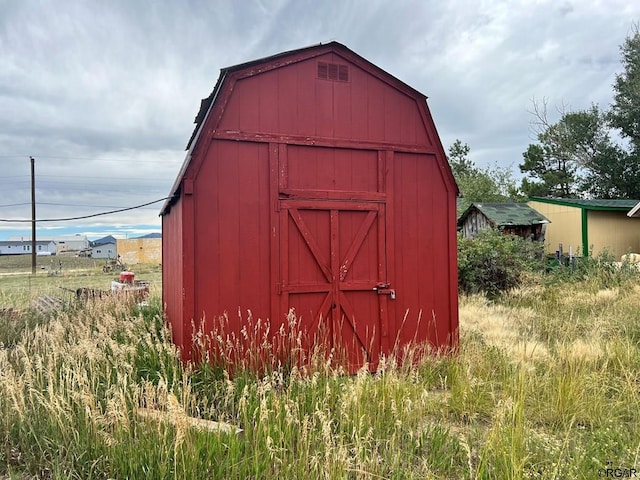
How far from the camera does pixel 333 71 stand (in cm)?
563

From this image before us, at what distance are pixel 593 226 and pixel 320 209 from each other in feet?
51.4

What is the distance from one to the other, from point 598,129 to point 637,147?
3.34m

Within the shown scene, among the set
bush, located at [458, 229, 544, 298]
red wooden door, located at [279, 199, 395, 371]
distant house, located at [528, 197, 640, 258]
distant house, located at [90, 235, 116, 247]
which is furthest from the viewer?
distant house, located at [90, 235, 116, 247]

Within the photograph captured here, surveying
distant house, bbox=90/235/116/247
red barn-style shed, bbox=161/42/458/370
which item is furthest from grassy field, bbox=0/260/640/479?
distant house, bbox=90/235/116/247

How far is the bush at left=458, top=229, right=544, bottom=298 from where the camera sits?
41.0 ft

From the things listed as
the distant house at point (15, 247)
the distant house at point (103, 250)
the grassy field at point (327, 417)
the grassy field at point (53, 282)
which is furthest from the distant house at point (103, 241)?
the grassy field at point (327, 417)

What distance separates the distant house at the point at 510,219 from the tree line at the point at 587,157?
11802mm

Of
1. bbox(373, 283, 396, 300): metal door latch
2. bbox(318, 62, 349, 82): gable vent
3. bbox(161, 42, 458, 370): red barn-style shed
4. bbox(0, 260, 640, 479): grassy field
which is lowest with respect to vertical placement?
bbox(0, 260, 640, 479): grassy field

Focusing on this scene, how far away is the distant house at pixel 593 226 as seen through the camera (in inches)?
666

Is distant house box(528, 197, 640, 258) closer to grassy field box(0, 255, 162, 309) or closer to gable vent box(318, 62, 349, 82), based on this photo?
gable vent box(318, 62, 349, 82)

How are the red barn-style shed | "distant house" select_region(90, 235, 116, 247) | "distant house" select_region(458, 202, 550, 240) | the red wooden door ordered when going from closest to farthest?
the red barn-style shed → the red wooden door → "distant house" select_region(458, 202, 550, 240) → "distant house" select_region(90, 235, 116, 247)

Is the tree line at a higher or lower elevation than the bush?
higher

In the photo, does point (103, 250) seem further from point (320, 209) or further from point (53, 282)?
point (320, 209)

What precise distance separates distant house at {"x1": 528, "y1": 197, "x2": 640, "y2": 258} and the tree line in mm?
10878
